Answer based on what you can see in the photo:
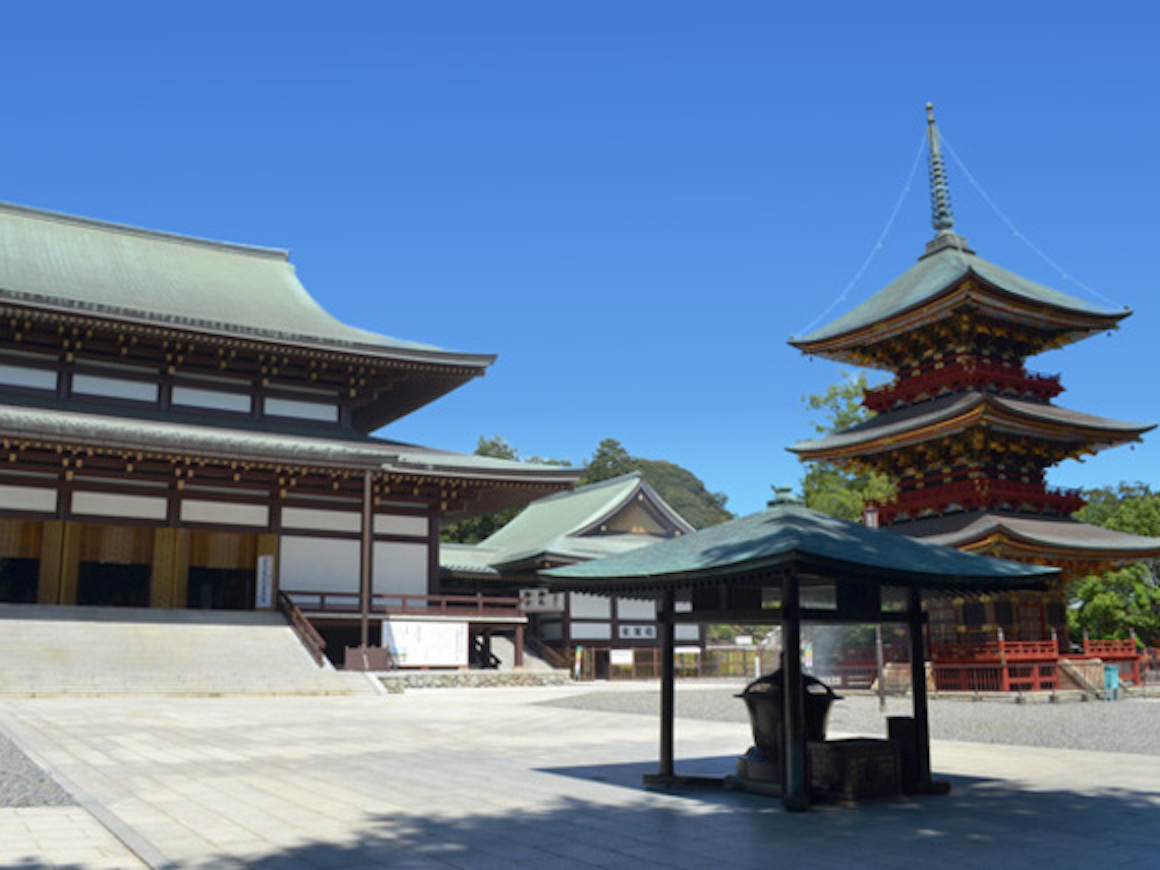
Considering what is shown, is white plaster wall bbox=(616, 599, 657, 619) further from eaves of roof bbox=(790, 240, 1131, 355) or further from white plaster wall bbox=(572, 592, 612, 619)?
eaves of roof bbox=(790, 240, 1131, 355)

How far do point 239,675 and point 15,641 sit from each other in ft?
15.3

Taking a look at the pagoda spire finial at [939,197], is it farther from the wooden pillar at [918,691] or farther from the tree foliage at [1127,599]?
the wooden pillar at [918,691]

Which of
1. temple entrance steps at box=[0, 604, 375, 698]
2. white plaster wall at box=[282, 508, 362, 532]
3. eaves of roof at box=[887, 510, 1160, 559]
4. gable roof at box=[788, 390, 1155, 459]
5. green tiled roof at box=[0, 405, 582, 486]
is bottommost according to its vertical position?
temple entrance steps at box=[0, 604, 375, 698]

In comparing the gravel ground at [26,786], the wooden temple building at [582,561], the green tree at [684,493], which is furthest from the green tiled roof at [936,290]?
the green tree at [684,493]

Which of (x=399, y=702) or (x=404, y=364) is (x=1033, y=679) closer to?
(x=399, y=702)

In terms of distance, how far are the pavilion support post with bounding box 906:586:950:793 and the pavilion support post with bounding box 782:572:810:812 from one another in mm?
1266

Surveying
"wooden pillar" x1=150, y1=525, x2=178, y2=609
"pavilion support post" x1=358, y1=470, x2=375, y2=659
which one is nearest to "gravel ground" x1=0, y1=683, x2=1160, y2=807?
"pavilion support post" x1=358, y1=470, x2=375, y2=659

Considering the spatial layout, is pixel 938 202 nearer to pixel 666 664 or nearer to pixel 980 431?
pixel 980 431

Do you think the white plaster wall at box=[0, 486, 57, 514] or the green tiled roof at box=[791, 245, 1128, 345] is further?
the green tiled roof at box=[791, 245, 1128, 345]

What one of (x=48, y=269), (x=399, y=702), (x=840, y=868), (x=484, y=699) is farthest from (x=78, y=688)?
(x=840, y=868)

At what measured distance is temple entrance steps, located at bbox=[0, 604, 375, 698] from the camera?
20078 millimetres

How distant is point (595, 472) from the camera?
84.8 metres

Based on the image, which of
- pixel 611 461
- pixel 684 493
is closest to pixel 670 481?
pixel 684 493

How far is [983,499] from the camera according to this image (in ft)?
89.8
